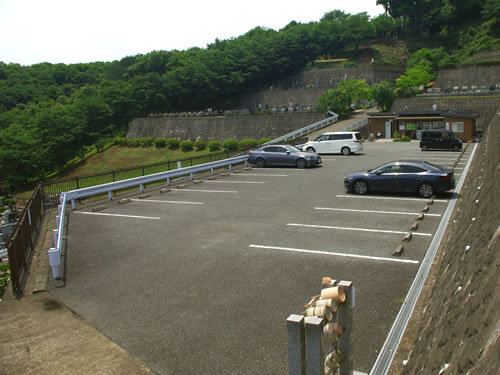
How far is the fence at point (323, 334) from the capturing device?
3.85 meters

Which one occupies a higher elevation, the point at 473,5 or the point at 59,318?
the point at 473,5

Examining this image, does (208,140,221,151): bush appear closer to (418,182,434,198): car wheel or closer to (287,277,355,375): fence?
(418,182,434,198): car wheel

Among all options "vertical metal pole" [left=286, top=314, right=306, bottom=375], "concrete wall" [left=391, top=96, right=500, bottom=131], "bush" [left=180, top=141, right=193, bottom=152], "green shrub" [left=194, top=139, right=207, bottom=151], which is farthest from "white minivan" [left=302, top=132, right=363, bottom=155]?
"bush" [left=180, top=141, right=193, bottom=152]

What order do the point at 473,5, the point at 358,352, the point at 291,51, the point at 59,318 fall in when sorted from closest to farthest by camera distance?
the point at 358,352, the point at 59,318, the point at 291,51, the point at 473,5

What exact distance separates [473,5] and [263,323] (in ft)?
367

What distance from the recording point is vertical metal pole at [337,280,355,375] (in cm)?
440

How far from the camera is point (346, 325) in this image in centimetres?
445

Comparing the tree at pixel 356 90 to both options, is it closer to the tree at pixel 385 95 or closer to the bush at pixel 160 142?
the tree at pixel 385 95

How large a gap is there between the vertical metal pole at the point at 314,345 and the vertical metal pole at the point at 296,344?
6 centimetres

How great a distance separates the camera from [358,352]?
5.73 m

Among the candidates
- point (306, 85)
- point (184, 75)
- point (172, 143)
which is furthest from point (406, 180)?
point (306, 85)

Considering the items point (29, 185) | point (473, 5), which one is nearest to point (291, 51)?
point (473, 5)

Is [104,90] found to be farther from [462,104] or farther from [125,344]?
[125,344]

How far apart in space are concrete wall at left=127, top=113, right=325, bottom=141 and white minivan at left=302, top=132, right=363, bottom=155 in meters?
21.8
